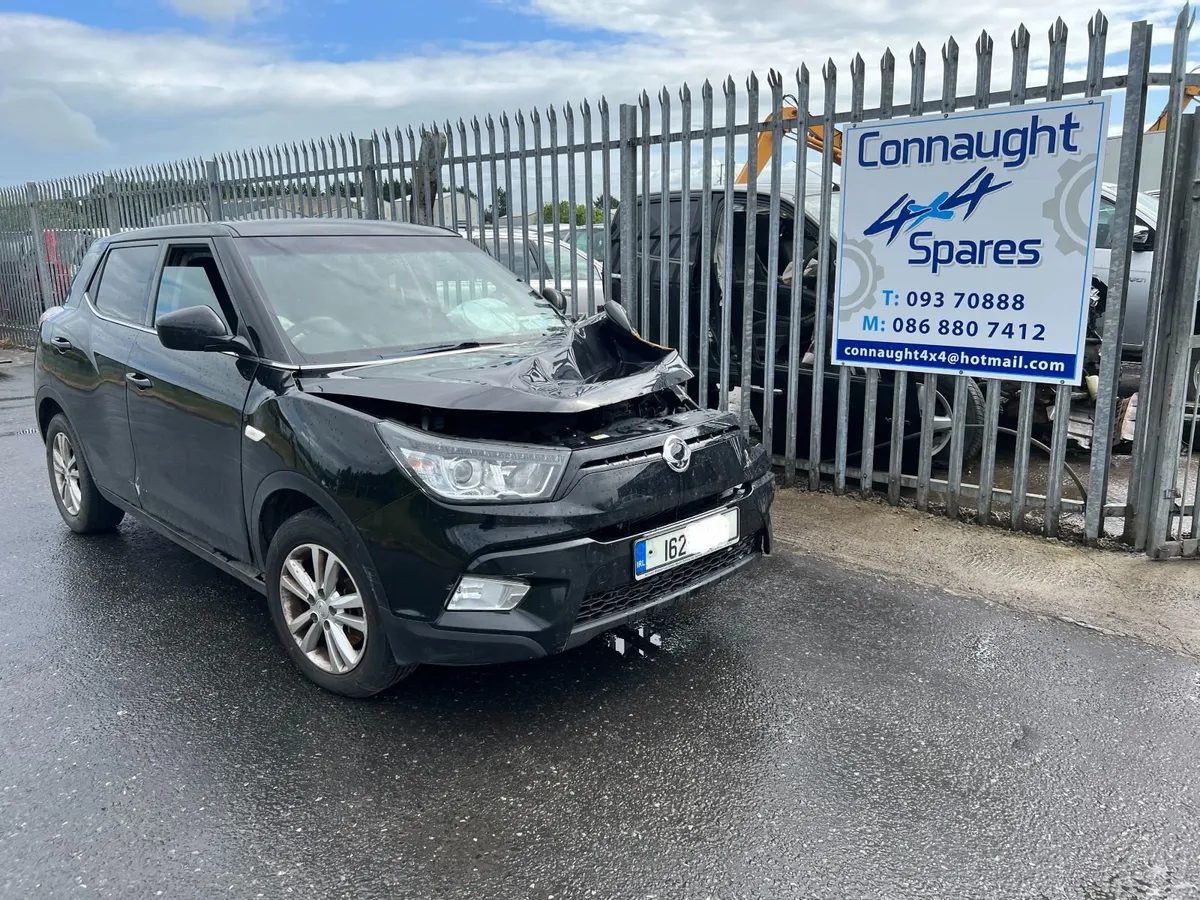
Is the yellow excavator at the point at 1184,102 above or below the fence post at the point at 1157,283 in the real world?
above

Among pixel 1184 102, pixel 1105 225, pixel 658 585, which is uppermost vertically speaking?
pixel 1184 102

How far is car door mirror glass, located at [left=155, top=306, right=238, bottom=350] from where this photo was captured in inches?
137

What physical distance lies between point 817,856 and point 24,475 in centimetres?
678

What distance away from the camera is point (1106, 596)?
426 cm


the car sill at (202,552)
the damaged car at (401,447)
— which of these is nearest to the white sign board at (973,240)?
the damaged car at (401,447)

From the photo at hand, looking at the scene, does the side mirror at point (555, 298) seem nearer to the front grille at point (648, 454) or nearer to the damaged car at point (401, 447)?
the damaged car at point (401, 447)

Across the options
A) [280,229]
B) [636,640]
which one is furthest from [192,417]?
[636,640]

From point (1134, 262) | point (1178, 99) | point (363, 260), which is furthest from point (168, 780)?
point (1134, 262)

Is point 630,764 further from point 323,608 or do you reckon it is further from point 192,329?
point 192,329

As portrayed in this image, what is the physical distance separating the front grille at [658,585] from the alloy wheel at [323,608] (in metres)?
0.81

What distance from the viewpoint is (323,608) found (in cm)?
330

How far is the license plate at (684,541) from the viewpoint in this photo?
313cm

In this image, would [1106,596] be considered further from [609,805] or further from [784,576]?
[609,805]

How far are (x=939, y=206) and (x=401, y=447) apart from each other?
3.56 metres
